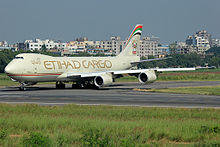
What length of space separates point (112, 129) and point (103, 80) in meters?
35.7

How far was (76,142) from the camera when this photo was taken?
1894cm

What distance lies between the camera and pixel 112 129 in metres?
22.0

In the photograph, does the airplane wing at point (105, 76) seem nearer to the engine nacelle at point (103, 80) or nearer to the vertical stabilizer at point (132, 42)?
the engine nacelle at point (103, 80)

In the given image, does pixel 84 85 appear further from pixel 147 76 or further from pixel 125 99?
pixel 125 99

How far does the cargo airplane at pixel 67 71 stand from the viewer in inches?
2148

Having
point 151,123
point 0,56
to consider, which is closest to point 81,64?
point 151,123

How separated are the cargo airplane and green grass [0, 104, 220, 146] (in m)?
24.2

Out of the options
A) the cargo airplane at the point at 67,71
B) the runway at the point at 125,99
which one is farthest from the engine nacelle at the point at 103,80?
the runway at the point at 125,99

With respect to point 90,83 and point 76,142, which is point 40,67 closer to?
point 90,83

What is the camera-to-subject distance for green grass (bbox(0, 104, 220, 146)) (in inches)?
721

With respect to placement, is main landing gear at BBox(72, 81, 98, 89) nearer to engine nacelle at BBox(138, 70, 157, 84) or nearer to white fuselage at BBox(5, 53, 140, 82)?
white fuselage at BBox(5, 53, 140, 82)

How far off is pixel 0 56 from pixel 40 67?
103432 mm

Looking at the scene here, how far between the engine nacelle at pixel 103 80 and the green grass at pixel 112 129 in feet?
87.4

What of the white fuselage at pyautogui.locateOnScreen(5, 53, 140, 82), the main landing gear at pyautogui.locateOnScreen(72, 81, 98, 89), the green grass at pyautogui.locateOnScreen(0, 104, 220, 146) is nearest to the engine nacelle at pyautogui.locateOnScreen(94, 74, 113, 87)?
the main landing gear at pyautogui.locateOnScreen(72, 81, 98, 89)
